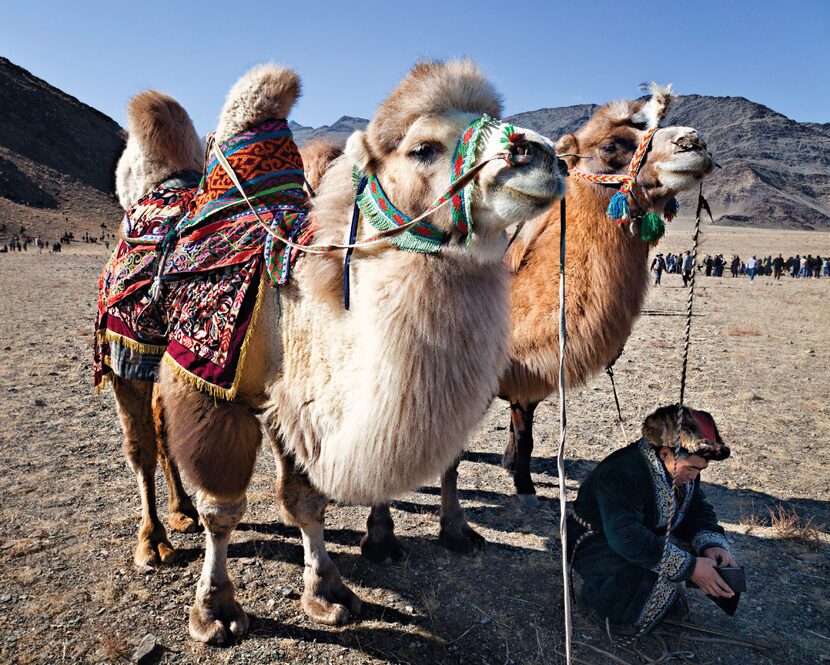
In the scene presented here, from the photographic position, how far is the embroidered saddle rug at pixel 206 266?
286 centimetres

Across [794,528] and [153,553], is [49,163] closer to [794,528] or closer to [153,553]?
[153,553]

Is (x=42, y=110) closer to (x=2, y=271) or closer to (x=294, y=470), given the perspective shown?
(x=2, y=271)

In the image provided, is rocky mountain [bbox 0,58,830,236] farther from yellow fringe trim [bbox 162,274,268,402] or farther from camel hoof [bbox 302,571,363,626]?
camel hoof [bbox 302,571,363,626]

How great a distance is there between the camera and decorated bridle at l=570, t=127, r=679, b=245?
393cm

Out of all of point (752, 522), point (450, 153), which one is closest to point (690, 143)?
point (450, 153)

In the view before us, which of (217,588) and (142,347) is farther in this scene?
(142,347)

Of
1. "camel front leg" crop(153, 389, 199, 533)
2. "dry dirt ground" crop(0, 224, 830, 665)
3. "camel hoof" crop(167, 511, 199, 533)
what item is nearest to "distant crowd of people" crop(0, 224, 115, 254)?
"dry dirt ground" crop(0, 224, 830, 665)

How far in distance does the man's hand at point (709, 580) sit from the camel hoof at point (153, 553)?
323 cm

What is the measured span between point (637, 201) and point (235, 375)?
116 inches

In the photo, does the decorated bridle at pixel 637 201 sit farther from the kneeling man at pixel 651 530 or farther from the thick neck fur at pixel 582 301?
the kneeling man at pixel 651 530

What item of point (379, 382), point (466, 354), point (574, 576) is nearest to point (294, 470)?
point (379, 382)

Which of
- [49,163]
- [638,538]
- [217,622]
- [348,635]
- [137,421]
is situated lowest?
[348,635]

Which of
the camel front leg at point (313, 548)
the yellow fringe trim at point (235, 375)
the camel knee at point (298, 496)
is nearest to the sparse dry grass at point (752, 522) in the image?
the camel front leg at point (313, 548)

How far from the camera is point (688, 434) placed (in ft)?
10.2
